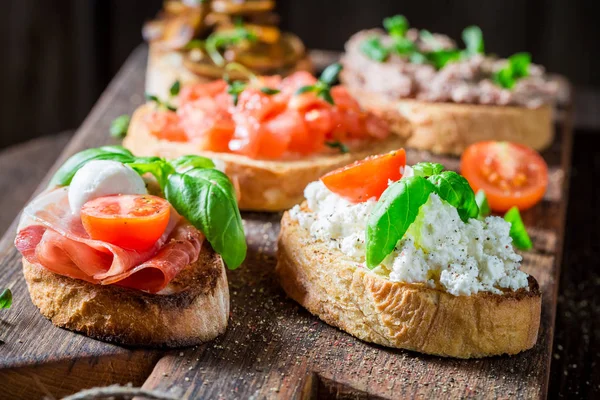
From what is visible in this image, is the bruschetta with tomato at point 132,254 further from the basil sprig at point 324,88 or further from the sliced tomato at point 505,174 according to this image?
the sliced tomato at point 505,174

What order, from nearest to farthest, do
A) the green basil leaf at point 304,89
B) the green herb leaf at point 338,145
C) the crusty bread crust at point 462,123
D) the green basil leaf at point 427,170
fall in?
1. the green basil leaf at point 427,170
2. the green basil leaf at point 304,89
3. the green herb leaf at point 338,145
4. the crusty bread crust at point 462,123

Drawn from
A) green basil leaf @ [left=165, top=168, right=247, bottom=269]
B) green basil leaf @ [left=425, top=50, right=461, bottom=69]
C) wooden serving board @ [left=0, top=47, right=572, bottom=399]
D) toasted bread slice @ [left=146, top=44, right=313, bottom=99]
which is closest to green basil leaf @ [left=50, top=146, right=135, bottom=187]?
green basil leaf @ [left=165, top=168, right=247, bottom=269]

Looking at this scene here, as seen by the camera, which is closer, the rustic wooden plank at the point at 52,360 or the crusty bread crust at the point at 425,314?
the rustic wooden plank at the point at 52,360

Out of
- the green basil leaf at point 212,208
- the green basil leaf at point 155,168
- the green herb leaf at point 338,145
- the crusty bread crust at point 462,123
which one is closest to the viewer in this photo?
the green basil leaf at point 212,208

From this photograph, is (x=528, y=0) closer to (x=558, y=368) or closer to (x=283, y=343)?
(x=558, y=368)

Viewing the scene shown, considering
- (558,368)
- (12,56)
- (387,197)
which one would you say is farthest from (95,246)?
(12,56)

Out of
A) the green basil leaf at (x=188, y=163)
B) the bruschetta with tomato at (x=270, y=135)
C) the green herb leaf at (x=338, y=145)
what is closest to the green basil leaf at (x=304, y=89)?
the bruschetta with tomato at (x=270, y=135)

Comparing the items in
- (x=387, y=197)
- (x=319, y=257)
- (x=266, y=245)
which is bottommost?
(x=266, y=245)

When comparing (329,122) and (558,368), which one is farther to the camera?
(329,122)

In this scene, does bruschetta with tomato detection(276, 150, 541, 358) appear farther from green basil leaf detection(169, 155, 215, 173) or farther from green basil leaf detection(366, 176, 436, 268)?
green basil leaf detection(169, 155, 215, 173)
